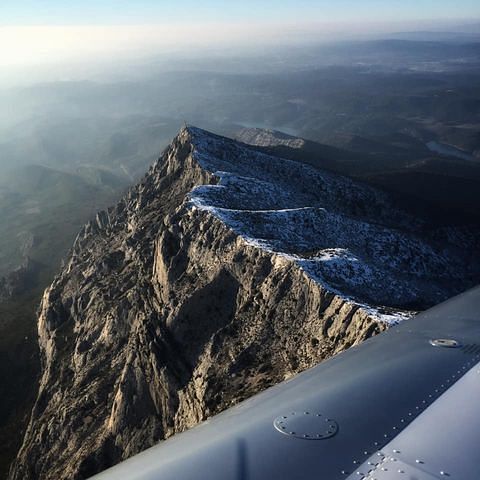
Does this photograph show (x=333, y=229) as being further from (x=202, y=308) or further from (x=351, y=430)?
(x=351, y=430)

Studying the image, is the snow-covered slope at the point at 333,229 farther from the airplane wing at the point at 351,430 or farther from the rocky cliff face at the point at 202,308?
the airplane wing at the point at 351,430

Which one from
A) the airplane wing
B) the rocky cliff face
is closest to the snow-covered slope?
the rocky cliff face

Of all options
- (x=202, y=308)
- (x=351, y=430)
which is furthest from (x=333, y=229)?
(x=351, y=430)

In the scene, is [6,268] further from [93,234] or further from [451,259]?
[451,259]

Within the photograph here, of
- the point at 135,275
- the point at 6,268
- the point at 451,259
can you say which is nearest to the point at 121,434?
the point at 135,275

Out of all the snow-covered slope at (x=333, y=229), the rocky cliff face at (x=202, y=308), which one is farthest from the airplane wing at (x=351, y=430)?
the snow-covered slope at (x=333, y=229)
